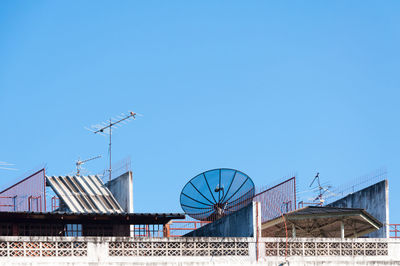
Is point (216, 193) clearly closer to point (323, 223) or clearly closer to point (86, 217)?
point (323, 223)

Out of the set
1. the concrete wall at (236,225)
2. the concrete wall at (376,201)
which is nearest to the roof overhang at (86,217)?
the concrete wall at (236,225)

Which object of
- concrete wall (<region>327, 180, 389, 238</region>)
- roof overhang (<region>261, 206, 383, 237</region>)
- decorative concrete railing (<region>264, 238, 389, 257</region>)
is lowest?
decorative concrete railing (<region>264, 238, 389, 257</region>)

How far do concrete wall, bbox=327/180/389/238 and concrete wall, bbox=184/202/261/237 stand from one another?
8.33m

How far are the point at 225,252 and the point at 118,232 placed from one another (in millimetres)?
7288

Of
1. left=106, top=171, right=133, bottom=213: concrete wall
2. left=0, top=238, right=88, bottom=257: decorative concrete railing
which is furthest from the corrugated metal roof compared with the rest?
left=0, top=238, right=88, bottom=257: decorative concrete railing

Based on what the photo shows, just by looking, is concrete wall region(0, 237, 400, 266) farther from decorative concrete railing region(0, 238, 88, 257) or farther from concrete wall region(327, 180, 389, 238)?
concrete wall region(327, 180, 389, 238)

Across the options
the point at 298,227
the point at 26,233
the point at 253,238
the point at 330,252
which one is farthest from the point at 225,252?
the point at 26,233

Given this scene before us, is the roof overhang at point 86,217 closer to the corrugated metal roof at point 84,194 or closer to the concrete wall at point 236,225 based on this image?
the concrete wall at point 236,225

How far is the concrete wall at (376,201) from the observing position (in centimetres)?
3825

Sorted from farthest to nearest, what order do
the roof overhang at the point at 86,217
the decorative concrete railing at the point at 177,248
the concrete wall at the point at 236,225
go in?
the roof overhang at the point at 86,217, the concrete wall at the point at 236,225, the decorative concrete railing at the point at 177,248

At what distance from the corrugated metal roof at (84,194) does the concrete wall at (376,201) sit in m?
11.8

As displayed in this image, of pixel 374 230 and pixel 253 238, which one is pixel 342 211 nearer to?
pixel 374 230

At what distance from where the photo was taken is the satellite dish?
3731 centimetres

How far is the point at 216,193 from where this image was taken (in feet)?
124
